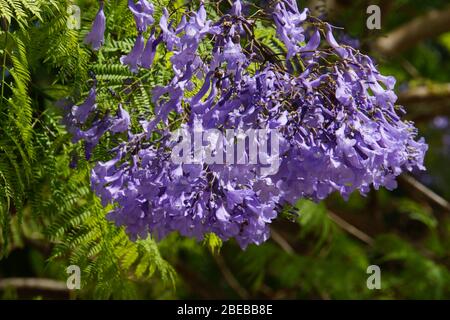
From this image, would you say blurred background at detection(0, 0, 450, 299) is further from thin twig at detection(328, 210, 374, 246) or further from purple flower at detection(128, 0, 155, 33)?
purple flower at detection(128, 0, 155, 33)

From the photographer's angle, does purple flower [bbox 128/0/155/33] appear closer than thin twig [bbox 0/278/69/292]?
Yes

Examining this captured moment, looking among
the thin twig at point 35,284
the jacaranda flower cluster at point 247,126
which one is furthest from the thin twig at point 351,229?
the jacaranda flower cluster at point 247,126

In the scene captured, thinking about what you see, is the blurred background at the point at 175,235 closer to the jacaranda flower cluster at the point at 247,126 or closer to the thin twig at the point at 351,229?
the thin twig at the point at 351,229

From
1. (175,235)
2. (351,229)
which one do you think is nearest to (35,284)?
(175,235)

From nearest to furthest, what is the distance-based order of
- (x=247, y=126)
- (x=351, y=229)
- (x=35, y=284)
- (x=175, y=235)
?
(x=247, y=126)
(x=175, y=235)
(x=35, y=284)
(x=351, y=229)

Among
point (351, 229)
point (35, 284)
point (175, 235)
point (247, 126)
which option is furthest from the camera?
point (351, 229)

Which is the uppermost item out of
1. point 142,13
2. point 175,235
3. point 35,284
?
point 142,13

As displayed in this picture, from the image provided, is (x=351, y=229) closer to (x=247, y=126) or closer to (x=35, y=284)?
(x=35, y=284)

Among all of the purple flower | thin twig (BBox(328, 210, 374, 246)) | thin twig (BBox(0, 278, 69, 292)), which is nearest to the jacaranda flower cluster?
the purple flower
